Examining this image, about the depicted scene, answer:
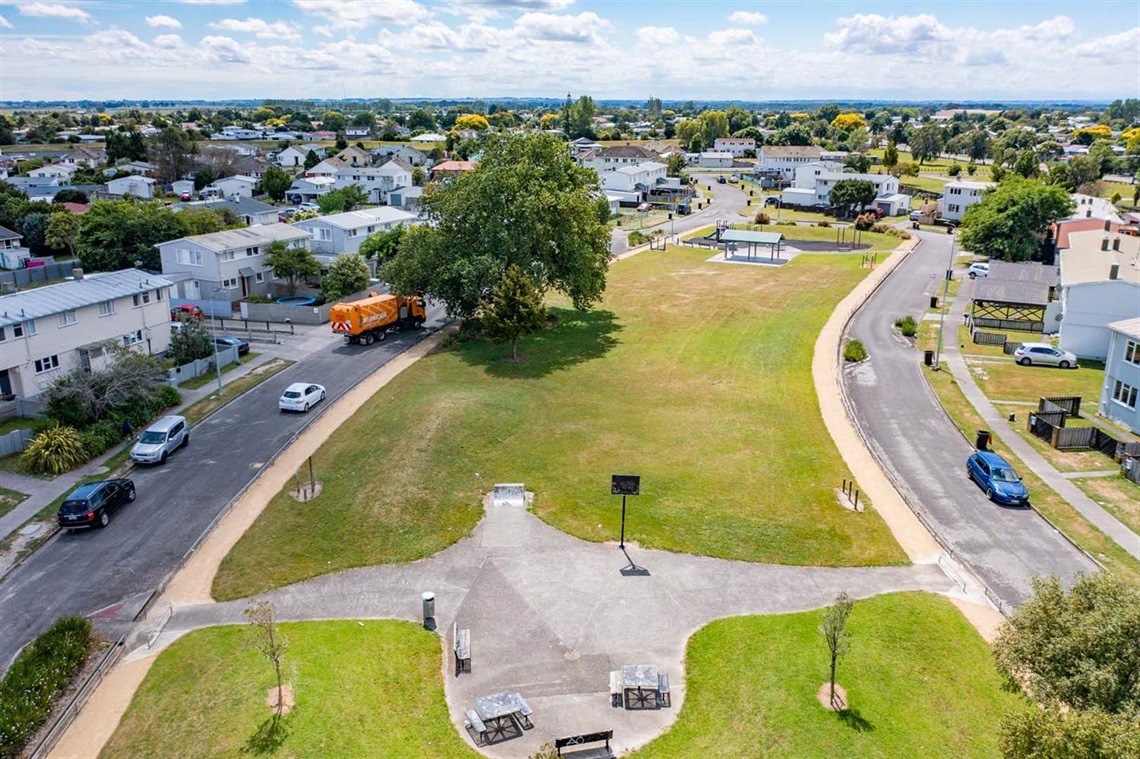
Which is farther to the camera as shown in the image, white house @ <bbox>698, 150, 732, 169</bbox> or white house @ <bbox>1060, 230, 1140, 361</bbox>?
white house @ <bbox>698, 150, 732, 169</bbox>

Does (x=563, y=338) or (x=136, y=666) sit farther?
(x=563, y=338)

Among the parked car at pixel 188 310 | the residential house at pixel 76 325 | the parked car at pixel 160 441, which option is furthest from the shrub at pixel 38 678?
the parked car at pixel 188 310

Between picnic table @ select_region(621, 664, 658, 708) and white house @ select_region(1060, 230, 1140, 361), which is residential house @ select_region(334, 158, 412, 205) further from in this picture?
picnic table @ select_region(621, 664, 658, 708)

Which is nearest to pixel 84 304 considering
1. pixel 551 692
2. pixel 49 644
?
pixel 49 644

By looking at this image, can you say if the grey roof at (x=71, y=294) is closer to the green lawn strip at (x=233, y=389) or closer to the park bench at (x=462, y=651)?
the green lawn strip at (x=233, y=389)

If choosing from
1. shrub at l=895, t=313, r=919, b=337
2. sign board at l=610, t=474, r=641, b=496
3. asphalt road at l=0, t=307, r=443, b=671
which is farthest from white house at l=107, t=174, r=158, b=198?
sign board at l=610, t=474, r=641, b=496

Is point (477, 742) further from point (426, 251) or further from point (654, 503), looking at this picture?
point (426, 251)

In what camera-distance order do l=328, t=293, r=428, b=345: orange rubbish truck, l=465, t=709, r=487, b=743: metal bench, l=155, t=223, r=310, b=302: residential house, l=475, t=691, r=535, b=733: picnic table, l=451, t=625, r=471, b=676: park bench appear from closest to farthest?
1. l=465, t=709, r=487, b=743: metal bench
2. l=475, t=691, r=535, b=733: picnic table
3. l=451, t=625, r=471, b=676: park bench
4. l=328, t=293, r=428, b=345: orange rubbish truck
5. l=155, t=223, r=310, b=302: residential house
